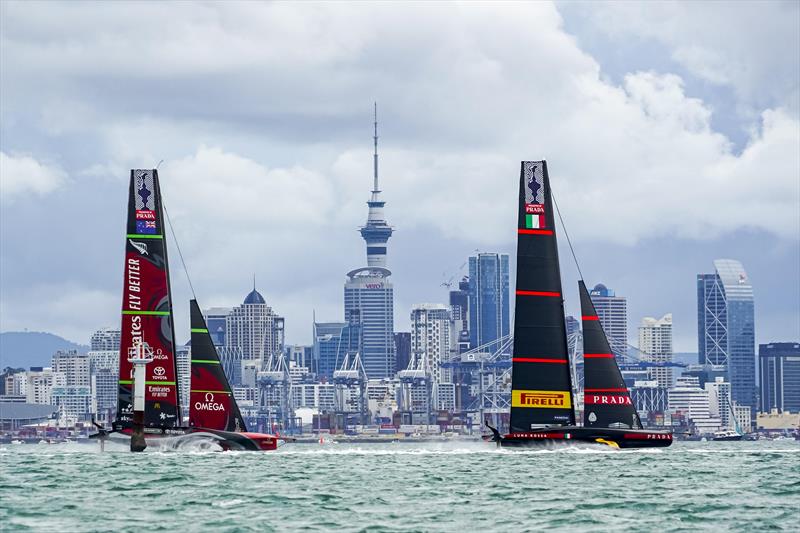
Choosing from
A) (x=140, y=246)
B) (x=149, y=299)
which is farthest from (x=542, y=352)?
(x=140, y=246)

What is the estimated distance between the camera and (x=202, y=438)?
7281cm

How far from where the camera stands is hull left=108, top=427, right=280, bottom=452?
235 ft

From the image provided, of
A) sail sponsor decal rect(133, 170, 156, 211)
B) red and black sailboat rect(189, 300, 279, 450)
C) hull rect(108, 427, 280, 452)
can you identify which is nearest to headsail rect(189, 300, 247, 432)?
red and black sailboat rect(189, 300, 279, 450)

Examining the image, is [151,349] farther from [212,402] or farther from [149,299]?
[212,402]

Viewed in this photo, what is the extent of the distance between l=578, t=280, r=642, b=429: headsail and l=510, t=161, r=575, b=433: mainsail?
5.49 ft

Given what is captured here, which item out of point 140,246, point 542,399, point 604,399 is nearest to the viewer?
point 140,246

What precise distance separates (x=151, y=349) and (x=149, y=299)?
80.8 inches

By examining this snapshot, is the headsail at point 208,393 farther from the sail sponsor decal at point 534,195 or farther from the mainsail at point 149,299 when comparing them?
the sail sponsor decal at point 534,195

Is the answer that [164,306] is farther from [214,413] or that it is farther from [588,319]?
[588,319]

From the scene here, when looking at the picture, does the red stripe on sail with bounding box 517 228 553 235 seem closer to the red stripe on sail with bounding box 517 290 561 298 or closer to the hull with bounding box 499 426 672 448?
the red stripe on sail with bounding box 517 290 561 298

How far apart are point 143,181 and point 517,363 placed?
16.5m

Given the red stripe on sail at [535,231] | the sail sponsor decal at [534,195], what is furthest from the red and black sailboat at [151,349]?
the sail sponsor decal at [534,195]

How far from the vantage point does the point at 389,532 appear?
38.8 meters

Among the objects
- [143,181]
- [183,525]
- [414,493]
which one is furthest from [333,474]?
[183,525]
